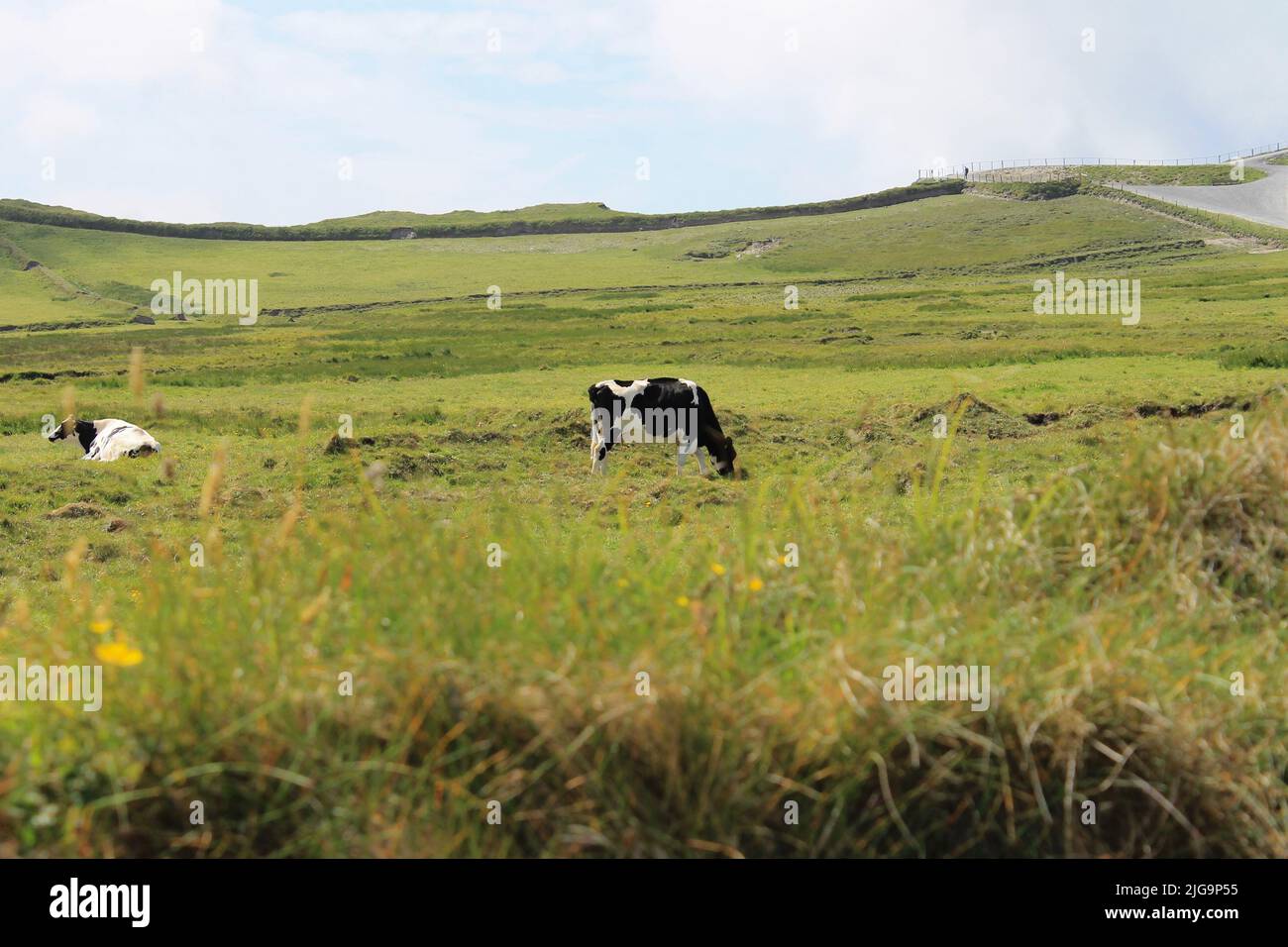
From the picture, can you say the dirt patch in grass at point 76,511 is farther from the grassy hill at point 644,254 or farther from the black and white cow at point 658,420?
the grassy hill at point 644,254

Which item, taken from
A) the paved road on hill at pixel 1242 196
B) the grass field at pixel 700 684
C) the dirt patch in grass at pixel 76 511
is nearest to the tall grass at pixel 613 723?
the grass field at pixel 700 684

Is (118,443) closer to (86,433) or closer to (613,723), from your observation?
(86,433)

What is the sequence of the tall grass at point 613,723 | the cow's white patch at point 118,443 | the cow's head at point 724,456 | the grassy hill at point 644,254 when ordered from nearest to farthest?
the tall grass at point 613,723 → the cow's head at point 724,456 → the cow's white patch at point 118,443 → the grassy hill at point 644,254

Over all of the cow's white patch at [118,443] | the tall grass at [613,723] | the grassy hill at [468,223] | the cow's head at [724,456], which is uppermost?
the grassy hill at [468,223]

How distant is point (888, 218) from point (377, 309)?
68.3 metres

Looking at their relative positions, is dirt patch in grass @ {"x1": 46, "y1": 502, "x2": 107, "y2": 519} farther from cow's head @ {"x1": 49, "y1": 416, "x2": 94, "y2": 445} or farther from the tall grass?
the tall grass

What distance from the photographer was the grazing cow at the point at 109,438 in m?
22.3

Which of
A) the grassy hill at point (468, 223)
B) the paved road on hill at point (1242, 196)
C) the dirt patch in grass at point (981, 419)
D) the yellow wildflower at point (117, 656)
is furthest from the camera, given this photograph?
the grassy hill at point (468, 223)

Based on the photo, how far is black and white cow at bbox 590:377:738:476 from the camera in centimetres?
1961

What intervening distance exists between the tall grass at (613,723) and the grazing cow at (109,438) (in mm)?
18083

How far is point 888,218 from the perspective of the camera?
132 m

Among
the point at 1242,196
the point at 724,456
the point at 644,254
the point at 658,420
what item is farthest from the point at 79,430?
the point at 1242,196

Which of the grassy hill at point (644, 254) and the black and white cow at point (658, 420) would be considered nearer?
the black and white cow at point (658, 420)
